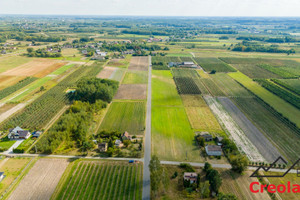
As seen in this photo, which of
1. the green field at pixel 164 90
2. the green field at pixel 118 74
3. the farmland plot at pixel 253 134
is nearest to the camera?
the farmland plot at pixel 253 134

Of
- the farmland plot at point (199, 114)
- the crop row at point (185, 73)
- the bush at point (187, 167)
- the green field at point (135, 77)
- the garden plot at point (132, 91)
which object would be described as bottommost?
the bush at point (187, 167)

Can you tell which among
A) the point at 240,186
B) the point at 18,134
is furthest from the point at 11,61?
the point at 240,186

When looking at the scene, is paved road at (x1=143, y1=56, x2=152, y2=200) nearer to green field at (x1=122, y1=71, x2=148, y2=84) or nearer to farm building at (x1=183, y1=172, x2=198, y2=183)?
farm building at (x1=183, y1=172, x2=198, y2=183)

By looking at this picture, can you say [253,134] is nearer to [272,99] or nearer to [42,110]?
[272,99]

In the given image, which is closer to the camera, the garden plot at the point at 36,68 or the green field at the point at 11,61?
the garden plot at the point at 36,68

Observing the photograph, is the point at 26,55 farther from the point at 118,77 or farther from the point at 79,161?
the point at 79,161

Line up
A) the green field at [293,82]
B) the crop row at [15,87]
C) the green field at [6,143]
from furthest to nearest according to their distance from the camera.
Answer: the green field at [293,82] → the crop row at [15,87] → the green field at [6,143]

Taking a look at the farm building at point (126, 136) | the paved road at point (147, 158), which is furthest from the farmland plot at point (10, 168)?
the paved road at point (147, 158)

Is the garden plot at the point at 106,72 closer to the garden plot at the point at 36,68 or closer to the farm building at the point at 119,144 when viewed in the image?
the garden plot at the point at 36,68
